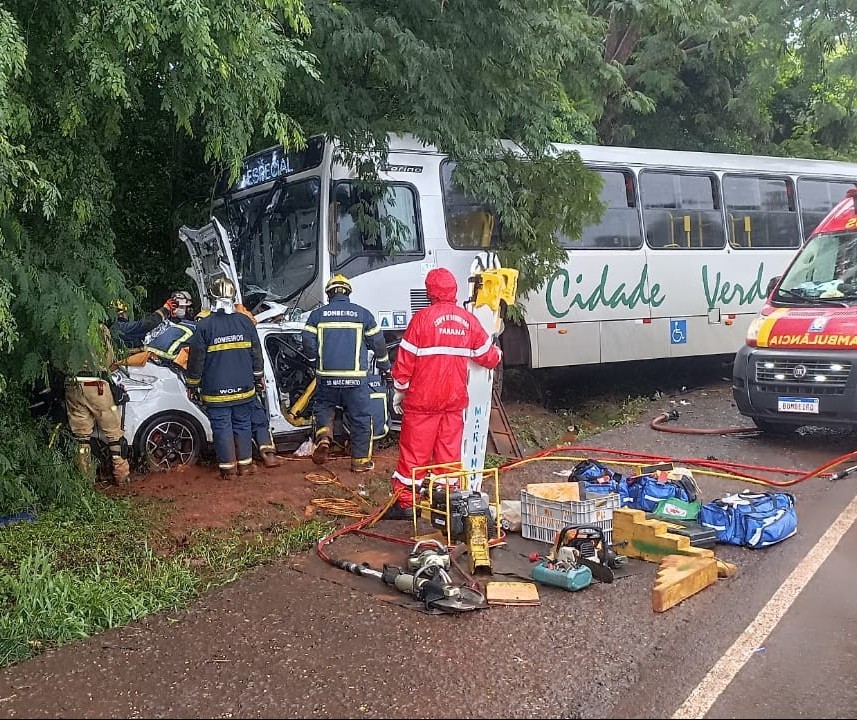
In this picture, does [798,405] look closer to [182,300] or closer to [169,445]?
[169,445]

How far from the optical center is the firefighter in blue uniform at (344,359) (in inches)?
339

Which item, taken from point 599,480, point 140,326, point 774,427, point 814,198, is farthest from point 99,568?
point 814,198

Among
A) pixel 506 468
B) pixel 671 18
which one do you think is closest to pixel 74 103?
pixel 506 468

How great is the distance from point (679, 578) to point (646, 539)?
0.76 m

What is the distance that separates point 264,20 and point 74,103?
133cm

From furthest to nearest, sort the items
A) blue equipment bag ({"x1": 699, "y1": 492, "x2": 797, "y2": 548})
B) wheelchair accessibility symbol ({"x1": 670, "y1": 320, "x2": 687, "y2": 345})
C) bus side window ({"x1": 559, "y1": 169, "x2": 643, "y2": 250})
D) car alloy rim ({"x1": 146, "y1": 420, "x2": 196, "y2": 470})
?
wheelchair accessibility symbol ({"x1": 670, "y1": 320, "x2": 687, "y2": 345})
bus side window ({"x1": 559, "y1": 169, "x2": 643, "y2": 250})
car alloy rim ({"x1": 146, "y1": 420, "x2": 196, "y2": 470})
blue equipment bag ({"x1": 699, "y1": 492, "x2": 797, "y2": 548})

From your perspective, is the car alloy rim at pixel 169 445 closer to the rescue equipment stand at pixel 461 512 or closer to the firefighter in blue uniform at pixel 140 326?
the firefighter in blue uniform at pixel 140 326

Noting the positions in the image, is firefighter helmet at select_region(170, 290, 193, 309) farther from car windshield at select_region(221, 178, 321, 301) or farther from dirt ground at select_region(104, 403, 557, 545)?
dirt ground at select_region(104, 403, 557, 545)

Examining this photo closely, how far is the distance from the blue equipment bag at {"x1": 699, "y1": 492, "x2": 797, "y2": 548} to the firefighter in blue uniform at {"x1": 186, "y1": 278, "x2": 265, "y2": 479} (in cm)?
422

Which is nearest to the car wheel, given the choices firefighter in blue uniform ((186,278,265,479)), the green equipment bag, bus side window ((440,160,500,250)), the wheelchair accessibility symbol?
firefighter in blue uniform ((186,278,265,479))

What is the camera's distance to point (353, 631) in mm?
4906

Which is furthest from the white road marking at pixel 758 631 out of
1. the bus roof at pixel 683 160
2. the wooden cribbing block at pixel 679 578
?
the bus roof at pixel 683 160

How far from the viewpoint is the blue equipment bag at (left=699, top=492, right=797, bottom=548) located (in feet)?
20.6

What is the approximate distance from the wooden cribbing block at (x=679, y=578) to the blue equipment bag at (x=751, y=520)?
0.75 m
